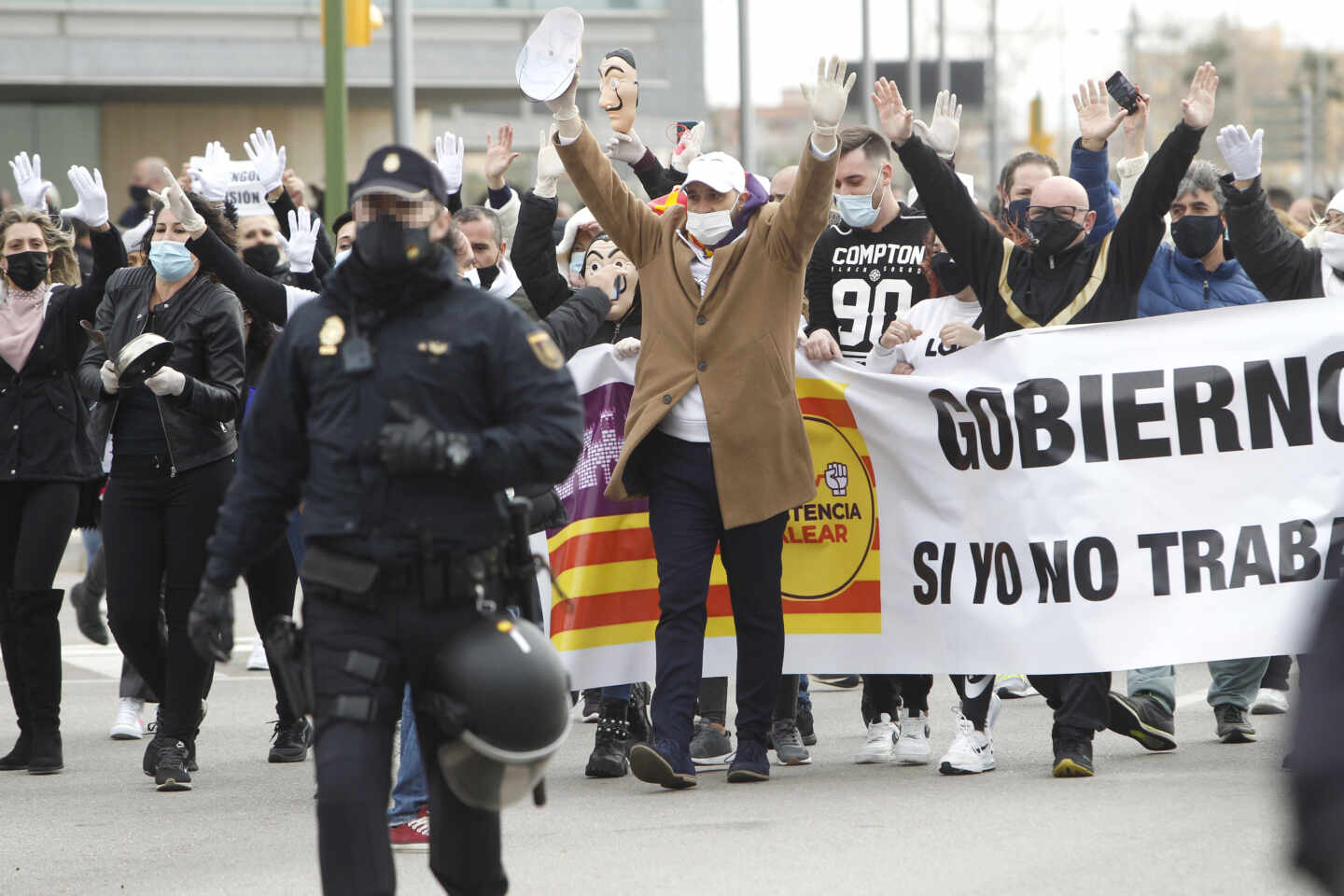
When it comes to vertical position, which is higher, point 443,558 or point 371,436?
point 371,436

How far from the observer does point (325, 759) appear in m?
4.14

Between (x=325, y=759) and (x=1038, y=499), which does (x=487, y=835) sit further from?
(x=1038, y=499)

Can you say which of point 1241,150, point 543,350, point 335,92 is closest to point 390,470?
point 543,350

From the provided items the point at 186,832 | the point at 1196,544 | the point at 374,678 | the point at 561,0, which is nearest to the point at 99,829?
the point at 186,832

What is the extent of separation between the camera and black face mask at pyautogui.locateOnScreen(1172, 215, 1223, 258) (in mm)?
8109

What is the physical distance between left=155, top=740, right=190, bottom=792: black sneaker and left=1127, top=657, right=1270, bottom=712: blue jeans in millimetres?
3646

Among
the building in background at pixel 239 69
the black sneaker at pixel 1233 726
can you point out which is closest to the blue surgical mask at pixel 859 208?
the black sneaker at pixel 1233 726

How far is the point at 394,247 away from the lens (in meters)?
4.26

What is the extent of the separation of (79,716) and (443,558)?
5749 mm

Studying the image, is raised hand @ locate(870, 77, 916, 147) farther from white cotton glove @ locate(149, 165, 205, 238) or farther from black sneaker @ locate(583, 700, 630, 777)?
white cotton glove @ locate(149, 165, 205, 238)

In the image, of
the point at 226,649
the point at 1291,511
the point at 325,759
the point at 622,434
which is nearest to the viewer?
the point at 325,759

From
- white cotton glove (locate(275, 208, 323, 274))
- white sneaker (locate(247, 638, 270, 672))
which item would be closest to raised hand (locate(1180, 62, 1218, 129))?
white cotton glove (locate(275, 208, 323, 274))

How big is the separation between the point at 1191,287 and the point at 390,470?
4.94 meters

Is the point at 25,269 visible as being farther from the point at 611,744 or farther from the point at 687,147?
the point at 611,744
